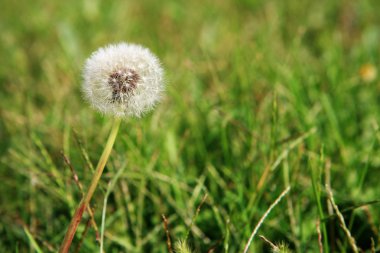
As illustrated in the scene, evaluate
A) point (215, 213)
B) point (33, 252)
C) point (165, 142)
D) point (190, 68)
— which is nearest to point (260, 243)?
point (215, 213)

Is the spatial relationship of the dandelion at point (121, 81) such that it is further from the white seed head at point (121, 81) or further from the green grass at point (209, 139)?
the green grass at point (209, 139)

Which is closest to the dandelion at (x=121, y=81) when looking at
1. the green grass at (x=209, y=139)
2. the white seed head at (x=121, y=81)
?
the white seed head at (x=121, y=81)

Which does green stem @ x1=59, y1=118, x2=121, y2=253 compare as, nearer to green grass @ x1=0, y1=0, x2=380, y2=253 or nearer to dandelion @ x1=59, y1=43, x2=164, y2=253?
dandelion @ x1=59, y1=43, x2=164, y2=253

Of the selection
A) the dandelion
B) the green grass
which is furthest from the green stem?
the green grass

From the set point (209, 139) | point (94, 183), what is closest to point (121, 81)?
point (94, 183)

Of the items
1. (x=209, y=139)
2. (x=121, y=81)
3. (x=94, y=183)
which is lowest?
(x=94, y=183)

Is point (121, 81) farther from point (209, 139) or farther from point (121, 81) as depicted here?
point (209, 139)

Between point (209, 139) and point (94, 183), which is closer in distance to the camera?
point (94, 183)
